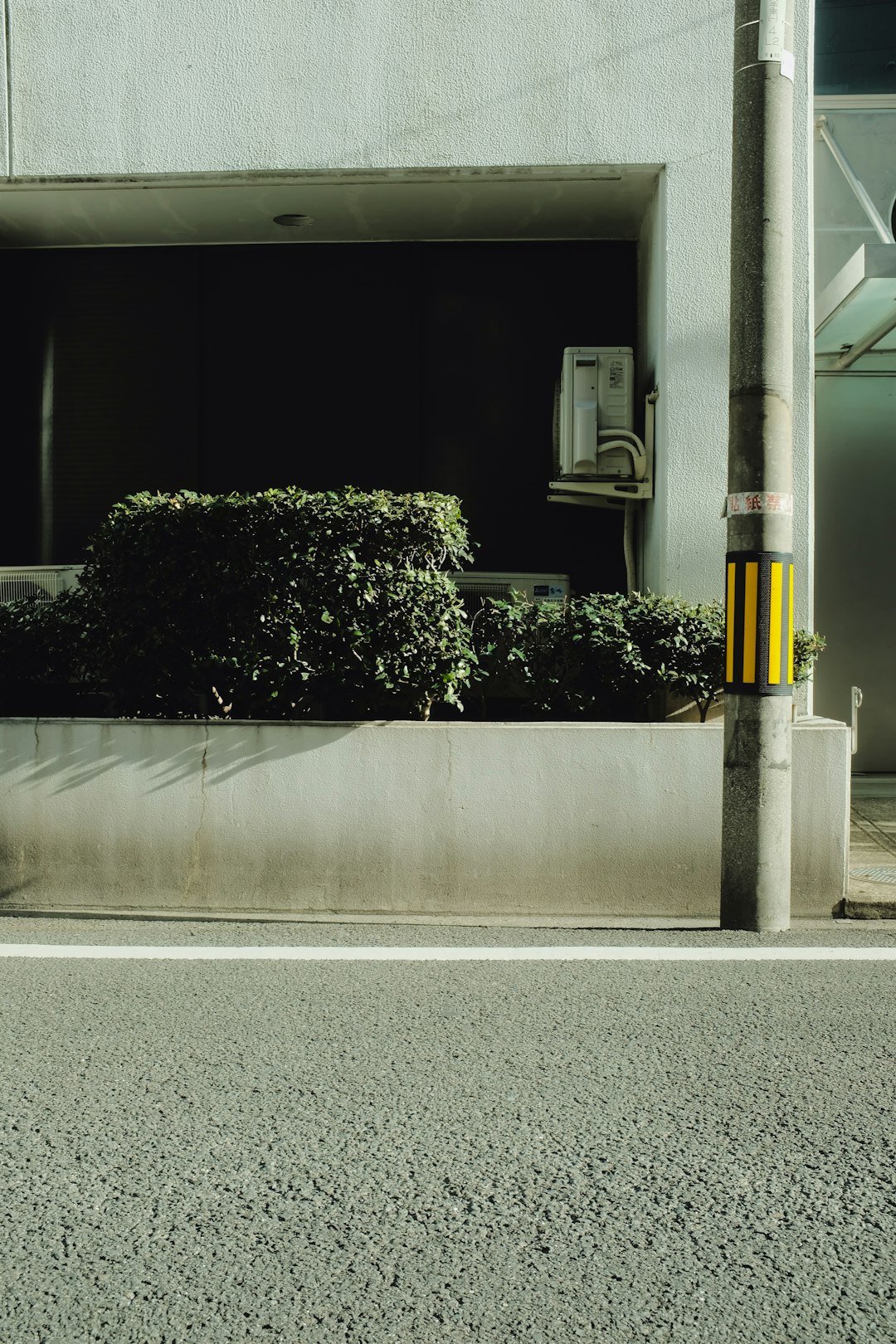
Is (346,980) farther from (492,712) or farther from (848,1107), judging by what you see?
(492,712)

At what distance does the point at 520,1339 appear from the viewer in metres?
2.42

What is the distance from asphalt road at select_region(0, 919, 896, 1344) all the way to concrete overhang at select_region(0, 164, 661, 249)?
17.5ft

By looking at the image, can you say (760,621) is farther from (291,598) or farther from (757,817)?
(291,598)

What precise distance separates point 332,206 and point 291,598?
3507mm

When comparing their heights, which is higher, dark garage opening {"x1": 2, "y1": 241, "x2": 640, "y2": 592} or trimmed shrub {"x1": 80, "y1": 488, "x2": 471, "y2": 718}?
dark garage opening {"x1": 2, "y1": 241, "x2": 640, "y2": 592}

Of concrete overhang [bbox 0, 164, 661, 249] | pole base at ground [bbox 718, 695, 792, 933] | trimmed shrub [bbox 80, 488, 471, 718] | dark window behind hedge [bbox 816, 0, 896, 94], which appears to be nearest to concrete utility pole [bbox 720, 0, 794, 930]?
pole base at ground [bbox 718, 695, 792, 933]

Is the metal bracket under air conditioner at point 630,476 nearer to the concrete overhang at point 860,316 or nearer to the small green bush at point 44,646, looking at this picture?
the concrete overhang at point 860,316

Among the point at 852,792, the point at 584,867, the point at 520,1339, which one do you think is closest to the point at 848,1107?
the point at 520,1339

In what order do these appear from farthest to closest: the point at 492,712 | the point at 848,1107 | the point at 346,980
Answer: the point at 492,712, the point at 346,980, the point at 848,1107

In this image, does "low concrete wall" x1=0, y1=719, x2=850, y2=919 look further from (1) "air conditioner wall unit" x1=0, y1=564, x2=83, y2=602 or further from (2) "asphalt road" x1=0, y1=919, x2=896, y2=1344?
(1) "air conditioner wall unit" x1=0, y1=564, x2=83, y2=602

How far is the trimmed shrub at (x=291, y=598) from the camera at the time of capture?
256 inches

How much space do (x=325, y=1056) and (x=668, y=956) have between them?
6.25ft

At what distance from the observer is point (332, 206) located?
8523 mm

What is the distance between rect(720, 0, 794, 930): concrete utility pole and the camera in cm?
573
